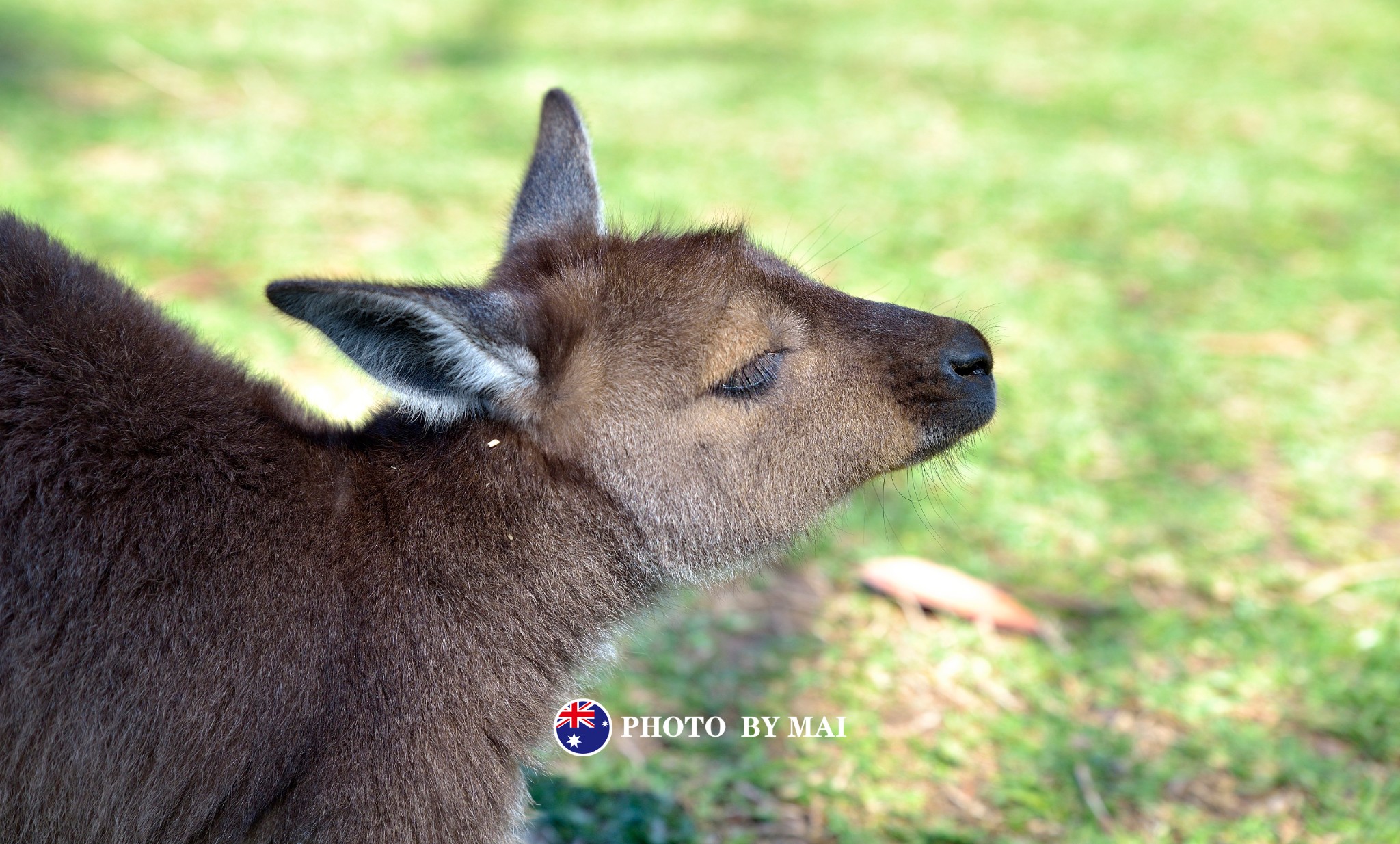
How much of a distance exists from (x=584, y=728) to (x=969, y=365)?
1558mm

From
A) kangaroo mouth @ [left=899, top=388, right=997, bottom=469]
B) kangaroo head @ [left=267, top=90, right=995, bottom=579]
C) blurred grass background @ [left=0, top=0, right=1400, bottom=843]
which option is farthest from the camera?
blurred grass background @ [left=0, top=0, right=1400, bottom=843]

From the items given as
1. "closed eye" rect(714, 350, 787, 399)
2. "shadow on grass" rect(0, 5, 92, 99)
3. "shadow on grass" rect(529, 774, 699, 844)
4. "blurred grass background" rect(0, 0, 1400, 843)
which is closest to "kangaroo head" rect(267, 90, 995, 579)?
"closed eye" rect(714, 350, 787, 399)

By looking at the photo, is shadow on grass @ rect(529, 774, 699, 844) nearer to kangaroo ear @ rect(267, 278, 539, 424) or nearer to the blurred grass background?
the blurred grass background

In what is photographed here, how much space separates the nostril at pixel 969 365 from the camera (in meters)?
3.04

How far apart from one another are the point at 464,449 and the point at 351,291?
1.98ft

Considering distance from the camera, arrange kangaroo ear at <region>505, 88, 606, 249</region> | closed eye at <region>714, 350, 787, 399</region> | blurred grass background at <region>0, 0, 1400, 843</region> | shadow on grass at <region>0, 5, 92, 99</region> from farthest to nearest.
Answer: shadow on grass at <region>0, 5, 92, 99</region> → blurred grass background at <region>0, 0, 1400, 843</region> → kangaroo ear at <region>505, 88, 606, 249</region> → closed eye at <region>714, 350, 787, 399</region>

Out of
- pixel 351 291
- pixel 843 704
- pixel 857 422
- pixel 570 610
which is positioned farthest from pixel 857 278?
pixel 351 291

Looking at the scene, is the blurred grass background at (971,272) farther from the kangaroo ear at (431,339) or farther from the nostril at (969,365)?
the nostril at (969,365)

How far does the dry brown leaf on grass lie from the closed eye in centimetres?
181

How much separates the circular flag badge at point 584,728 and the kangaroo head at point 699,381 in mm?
674

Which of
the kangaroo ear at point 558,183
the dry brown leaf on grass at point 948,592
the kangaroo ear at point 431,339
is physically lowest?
the kangaroo ear at point 431,339

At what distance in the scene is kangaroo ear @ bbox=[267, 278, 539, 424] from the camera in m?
2.31

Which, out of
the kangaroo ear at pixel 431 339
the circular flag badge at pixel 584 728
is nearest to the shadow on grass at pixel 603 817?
the circular flag badge at pixel 584 728

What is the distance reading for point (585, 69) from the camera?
33.4 ft
